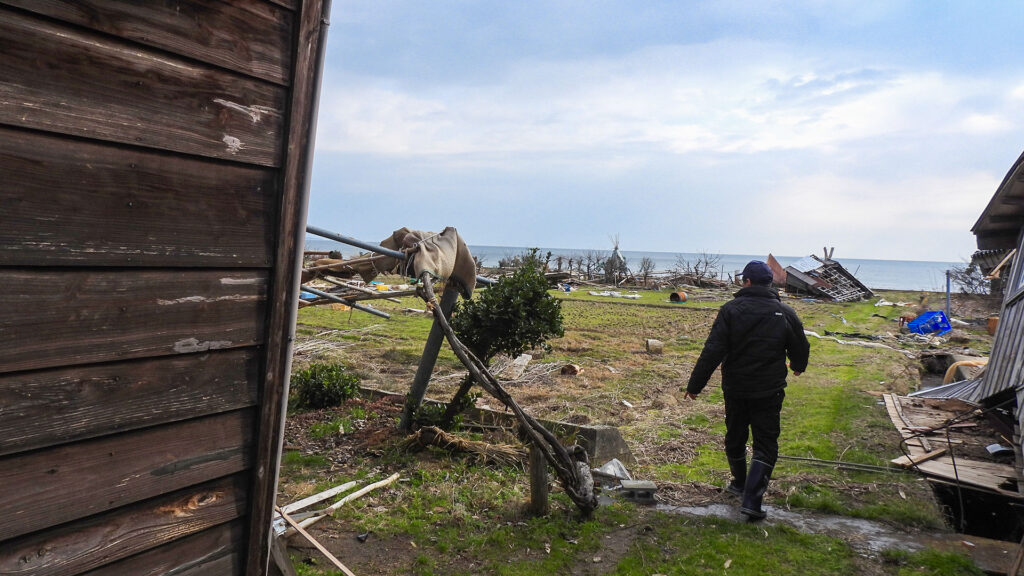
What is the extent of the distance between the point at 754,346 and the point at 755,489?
1266 millimetres

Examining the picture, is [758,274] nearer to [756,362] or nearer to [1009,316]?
[756,362]

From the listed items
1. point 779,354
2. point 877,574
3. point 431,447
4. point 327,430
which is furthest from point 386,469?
point 877,574

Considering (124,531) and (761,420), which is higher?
(124,531)

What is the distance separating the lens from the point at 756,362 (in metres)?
5.37

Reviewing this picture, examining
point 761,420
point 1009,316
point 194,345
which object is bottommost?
point 761,420

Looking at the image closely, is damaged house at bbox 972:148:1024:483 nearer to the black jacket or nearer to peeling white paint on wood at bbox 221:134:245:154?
the black jacket

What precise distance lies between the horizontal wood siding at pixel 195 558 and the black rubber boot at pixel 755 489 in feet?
14.6

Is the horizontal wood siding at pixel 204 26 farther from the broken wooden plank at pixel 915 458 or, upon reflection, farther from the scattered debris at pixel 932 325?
the scattered debris at pixel 932 325

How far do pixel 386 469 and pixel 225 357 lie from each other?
15.2 feet

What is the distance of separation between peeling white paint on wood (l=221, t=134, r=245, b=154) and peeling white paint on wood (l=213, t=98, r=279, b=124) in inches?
3.6

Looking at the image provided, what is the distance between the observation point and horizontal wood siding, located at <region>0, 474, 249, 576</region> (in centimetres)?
167

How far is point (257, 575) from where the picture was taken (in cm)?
228

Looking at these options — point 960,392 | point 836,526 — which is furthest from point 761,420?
point 960,392

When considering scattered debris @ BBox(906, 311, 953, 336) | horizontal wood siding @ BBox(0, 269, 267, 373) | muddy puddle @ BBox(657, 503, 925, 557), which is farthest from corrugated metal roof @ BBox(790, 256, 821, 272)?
horizontal wood siding @ BBox(0, 269, 267, 373)
